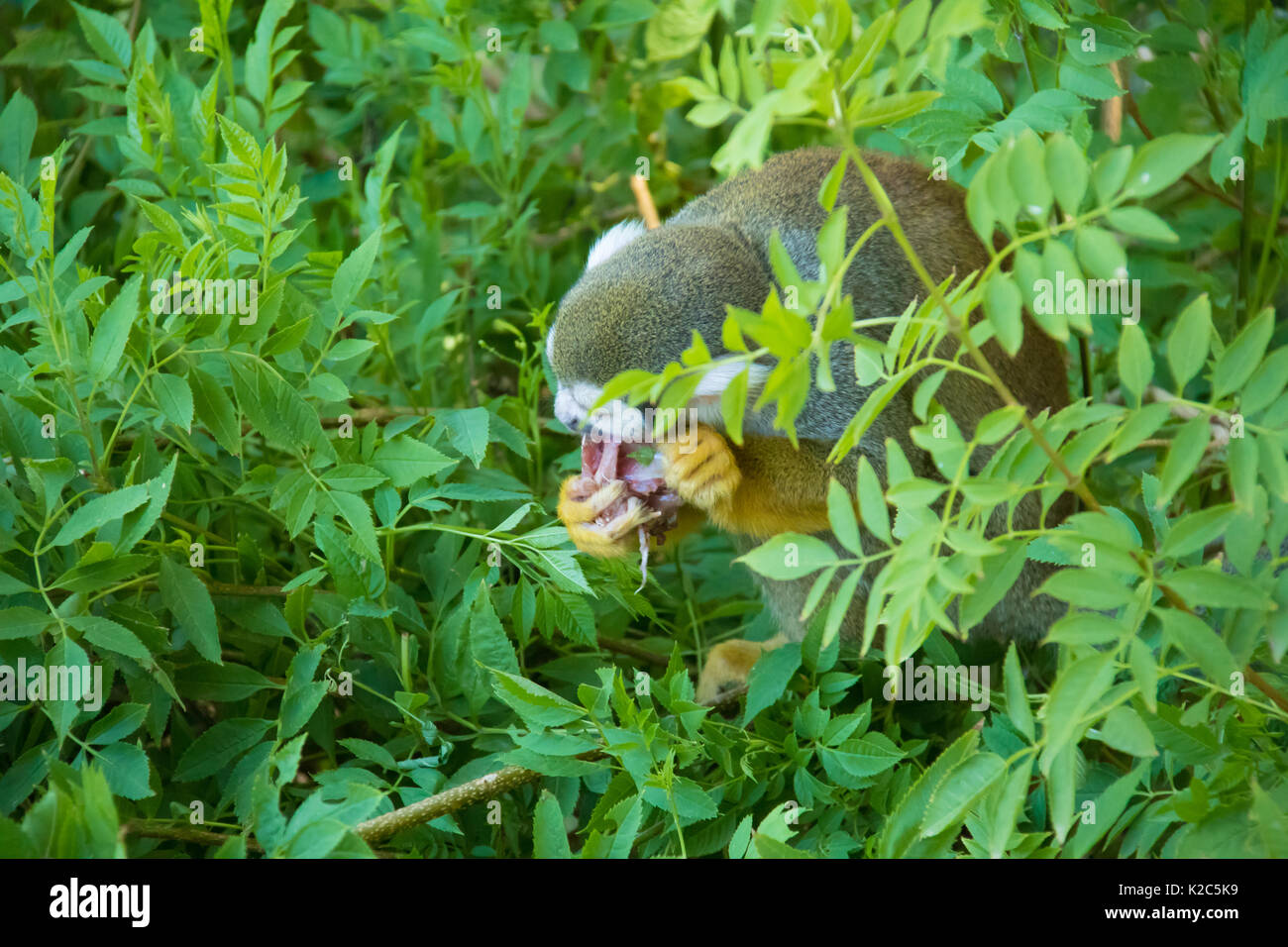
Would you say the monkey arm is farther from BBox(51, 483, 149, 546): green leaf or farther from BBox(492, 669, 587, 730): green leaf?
BBox(51, 483, 149, 546): green leaf

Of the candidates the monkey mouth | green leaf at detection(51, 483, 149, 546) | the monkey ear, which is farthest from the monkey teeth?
green leaf at detection(51, 483, 149, 546)

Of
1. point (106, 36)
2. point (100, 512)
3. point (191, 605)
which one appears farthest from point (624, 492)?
point (106, 36)

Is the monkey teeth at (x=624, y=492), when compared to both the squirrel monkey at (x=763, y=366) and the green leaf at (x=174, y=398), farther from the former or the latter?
the green leaf at (x=174, y=398)

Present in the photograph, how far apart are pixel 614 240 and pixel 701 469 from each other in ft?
2.28

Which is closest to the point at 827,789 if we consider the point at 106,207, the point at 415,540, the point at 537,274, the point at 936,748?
the point at 936,748

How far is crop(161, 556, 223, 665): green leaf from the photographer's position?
6.63 feet

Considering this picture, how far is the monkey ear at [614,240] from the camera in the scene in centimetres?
275

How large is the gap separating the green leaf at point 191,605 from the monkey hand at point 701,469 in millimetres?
913

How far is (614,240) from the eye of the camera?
9.14ft

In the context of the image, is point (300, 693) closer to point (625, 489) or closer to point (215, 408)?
point (215, 408)

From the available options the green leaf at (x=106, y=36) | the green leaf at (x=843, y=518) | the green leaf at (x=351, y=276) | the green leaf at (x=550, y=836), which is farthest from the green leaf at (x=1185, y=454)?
the green leaf at (x=106, y=36)

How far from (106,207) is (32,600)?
1.73 metres

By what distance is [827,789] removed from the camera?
2.02 m

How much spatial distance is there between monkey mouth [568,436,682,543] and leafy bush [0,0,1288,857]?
14 cm
